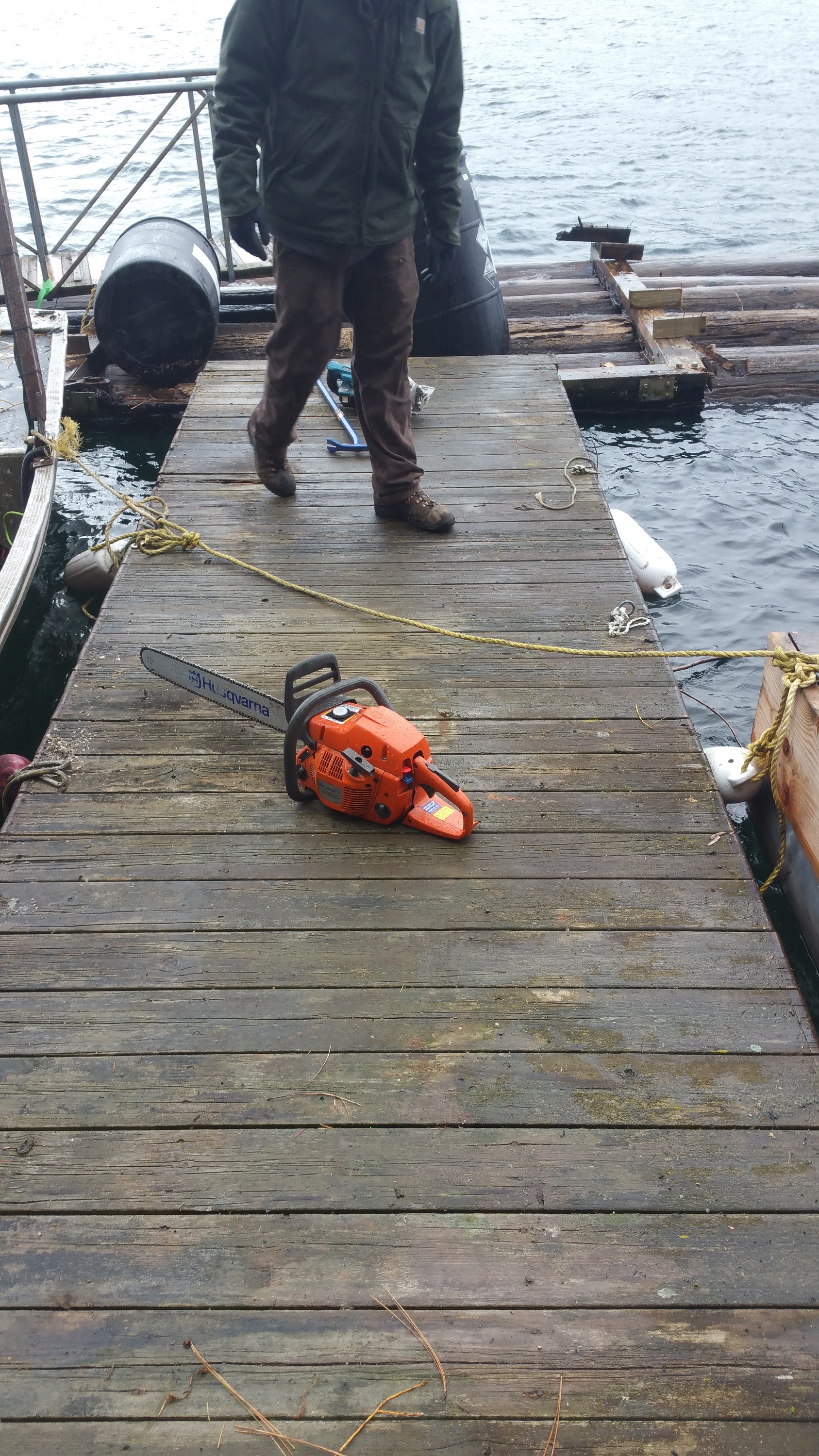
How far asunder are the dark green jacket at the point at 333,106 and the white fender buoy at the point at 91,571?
228 centimetres

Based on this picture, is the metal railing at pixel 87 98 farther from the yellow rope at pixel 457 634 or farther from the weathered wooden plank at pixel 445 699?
the weathered wooden plank at pixel 445 699

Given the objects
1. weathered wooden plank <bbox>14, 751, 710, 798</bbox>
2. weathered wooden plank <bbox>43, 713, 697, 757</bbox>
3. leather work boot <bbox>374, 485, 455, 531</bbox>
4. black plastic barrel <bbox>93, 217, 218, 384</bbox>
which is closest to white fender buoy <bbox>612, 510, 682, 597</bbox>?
leather work boot <bbox>374, 485, 455, 531</bbox>

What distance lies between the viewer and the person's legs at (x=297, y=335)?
4.21 metres

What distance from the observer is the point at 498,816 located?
3266 mm

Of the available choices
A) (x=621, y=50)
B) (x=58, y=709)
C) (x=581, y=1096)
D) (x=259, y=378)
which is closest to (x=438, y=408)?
(x=259, y=378)

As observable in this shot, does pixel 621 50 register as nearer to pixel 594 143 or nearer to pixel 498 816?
pixel 594 143

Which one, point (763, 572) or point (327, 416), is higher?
point (327, 416)

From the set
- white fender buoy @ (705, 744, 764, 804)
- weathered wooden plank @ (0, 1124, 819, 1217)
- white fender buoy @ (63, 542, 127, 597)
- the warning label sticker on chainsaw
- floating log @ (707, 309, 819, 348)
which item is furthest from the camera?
floating log @ (707, 309, 819, 348)

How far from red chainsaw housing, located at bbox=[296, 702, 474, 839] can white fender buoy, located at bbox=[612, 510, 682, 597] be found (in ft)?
10.4

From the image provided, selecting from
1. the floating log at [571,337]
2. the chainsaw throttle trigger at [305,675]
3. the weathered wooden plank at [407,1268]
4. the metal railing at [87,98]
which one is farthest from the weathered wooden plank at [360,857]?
the floating log at [571,337]

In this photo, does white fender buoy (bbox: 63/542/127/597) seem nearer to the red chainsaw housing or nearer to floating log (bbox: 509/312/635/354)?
the red chainsaw housing

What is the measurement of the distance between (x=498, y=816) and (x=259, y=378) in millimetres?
→ 4331

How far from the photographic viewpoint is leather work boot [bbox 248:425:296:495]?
16.8ft

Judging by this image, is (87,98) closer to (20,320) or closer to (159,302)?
(159,302)
